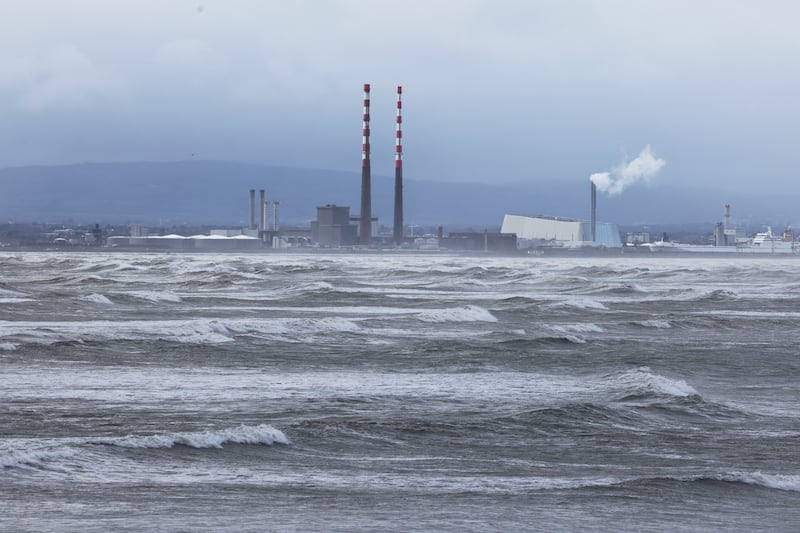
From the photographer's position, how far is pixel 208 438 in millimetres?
16516

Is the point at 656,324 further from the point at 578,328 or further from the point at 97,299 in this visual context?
the point at 97,299

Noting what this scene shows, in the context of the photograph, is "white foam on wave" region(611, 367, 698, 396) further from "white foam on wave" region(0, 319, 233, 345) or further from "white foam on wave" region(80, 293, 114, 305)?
"white foam on wave" region(80, 293, 114, 305)

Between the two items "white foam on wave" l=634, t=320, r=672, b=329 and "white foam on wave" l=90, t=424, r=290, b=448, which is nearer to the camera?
"white foam on wave" l=90, t=424, r=290, b=448

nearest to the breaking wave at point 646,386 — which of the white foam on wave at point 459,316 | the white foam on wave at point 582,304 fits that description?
the white foam on wave at point 459,316

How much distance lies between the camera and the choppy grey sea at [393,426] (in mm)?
13031

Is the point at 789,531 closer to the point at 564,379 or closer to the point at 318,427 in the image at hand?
the point at 318,427

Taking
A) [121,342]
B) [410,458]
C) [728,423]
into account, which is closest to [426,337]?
[121,342]

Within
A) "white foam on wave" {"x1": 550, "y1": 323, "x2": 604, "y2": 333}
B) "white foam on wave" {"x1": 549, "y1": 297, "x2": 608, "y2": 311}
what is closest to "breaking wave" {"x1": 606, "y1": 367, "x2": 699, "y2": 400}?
"white foam on wave" {"x1": 550, "y1": 323, "x2": 604, "y2": 333}

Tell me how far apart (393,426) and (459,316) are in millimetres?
27483

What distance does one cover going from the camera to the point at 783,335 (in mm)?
38906

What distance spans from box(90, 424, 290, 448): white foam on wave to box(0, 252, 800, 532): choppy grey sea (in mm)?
39

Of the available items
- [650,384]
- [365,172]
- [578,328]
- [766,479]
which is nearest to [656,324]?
[578,328]

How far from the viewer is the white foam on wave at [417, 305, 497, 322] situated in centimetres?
4469

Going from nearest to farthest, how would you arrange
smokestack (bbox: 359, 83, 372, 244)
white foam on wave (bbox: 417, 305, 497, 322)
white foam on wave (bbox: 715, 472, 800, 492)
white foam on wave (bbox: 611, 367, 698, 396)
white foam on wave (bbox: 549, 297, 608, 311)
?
white foam on wave (bbox: 715, 472, 800, 492)
white foam on wave (bbox: 611, 367, 698, 396)
white foam on wave (bbox: 417, 305, 497, 322)
white foam on wave (bbox: 549, 297, 608, 311)
smokestack (bbox: 359, 83, 372, 244)
